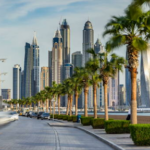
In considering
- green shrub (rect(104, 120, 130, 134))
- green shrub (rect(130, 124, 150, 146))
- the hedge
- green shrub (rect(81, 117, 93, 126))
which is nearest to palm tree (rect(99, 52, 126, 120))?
the hedge

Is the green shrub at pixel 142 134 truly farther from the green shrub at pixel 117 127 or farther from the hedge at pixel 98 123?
the hedge at pixel 98 123

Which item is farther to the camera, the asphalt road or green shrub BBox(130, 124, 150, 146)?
the asphalt road

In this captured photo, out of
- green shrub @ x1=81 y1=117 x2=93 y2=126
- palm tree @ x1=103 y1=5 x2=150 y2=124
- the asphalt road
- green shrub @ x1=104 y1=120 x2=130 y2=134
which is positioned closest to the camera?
the asphalt road

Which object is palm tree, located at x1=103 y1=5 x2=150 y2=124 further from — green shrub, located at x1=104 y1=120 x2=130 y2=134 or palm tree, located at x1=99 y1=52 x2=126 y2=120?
palm tree, located at x1=99 y1=52 x2=126 y2=120

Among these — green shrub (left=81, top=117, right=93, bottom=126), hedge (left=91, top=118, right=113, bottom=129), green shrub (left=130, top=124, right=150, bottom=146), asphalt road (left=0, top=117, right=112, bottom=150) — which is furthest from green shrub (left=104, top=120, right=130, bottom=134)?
green shrub (left=81, top=117, right=93, bottom=126)

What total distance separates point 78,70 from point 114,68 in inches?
788

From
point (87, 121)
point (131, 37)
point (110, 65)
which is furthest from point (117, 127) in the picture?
point (87, 121)

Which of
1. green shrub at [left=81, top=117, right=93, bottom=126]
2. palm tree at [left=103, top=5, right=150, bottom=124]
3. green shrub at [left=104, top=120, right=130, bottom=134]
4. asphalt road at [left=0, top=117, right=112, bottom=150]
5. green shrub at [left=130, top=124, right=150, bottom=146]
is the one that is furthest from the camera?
green shrub at [left=81, top=117, right=93, bottom=126]

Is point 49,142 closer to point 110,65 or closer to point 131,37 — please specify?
point 131,37

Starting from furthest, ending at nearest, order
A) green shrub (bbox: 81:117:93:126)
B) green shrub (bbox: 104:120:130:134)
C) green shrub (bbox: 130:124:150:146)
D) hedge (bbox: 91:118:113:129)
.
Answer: green shrub (bbox: 81:117:93:126)
hedge (bbox: 91:118:113:129)
green shrub (bbox: 104:120:130:134)
green shrub (bbox: 130:124:150:146)

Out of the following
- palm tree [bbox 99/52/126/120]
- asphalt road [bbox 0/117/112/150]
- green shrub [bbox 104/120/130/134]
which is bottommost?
asphalt road [bbox 0/117/112/150]

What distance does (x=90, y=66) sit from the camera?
134 feet

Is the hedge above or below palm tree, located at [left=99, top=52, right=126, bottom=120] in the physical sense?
below

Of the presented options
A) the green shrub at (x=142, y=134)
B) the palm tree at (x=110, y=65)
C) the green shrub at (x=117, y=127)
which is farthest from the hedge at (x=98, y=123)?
the green shrub at (x=142, y=134)
